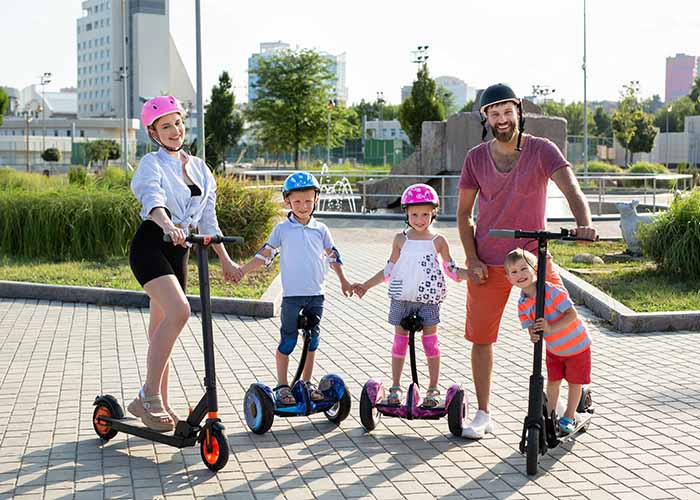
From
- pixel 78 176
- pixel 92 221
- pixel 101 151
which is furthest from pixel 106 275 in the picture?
pixel 101 151

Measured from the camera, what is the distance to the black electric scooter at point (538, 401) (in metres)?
4.89

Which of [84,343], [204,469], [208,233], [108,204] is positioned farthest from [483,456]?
[108,204]

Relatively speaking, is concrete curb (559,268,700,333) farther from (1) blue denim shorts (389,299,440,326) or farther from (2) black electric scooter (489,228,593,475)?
(2) black electric scooter (489,228,593,475)

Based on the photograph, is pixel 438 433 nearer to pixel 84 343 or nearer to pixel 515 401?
pixel 515 401

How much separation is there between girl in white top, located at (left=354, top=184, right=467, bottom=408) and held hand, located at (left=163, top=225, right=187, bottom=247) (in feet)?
4.15

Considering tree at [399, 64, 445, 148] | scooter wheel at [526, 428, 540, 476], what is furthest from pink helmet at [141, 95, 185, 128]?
tree at [399, 64, 445, 148]

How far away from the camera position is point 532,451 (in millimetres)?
4895

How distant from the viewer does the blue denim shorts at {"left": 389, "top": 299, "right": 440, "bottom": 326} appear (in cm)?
567

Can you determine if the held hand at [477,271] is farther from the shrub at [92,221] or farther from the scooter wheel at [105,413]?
the shrub at [92,221]

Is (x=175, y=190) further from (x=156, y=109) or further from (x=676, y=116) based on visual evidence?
(x=676, y=116)

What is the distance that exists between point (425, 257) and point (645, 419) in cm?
168

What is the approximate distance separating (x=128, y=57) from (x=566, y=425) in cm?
14249

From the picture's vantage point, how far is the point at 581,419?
5.55 m

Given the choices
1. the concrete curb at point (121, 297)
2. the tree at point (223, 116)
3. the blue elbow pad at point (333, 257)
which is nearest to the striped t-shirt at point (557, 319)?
the blue elbow pad at point (333, 257)
